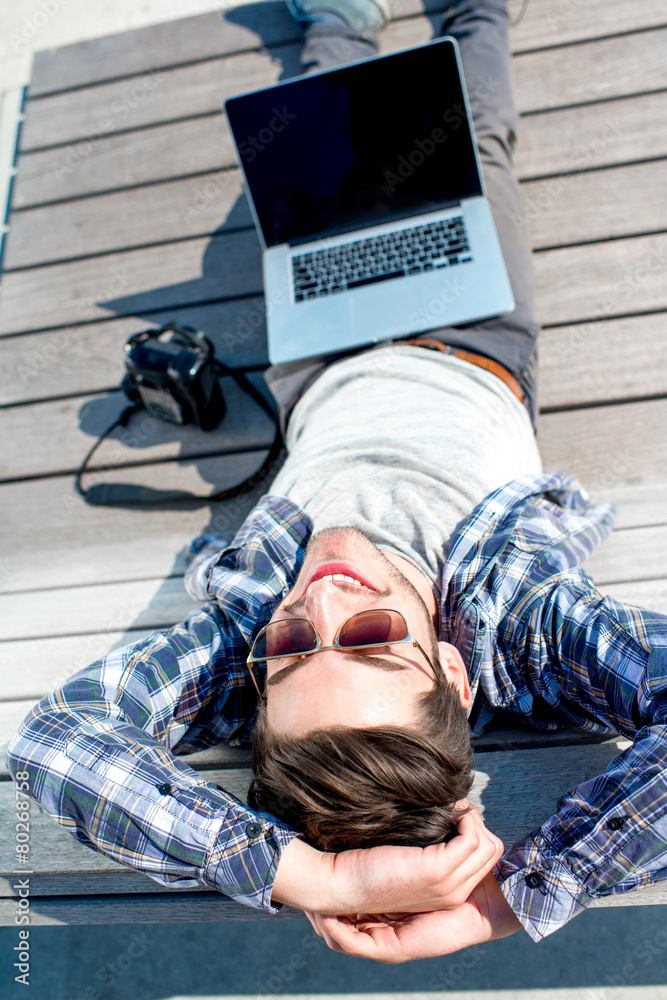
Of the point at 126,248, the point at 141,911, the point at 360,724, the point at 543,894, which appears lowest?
the point at 141,911

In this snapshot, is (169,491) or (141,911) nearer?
(141,911)

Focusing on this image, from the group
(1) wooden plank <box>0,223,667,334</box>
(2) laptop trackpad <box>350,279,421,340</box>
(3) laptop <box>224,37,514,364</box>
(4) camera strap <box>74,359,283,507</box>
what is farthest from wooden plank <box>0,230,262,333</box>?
(2) laptop trackpad <box>350,279,421,340</box>

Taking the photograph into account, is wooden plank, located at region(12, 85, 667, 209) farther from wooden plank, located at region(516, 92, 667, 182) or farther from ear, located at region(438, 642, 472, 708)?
ear, located at region(438, 642, 472, 708)

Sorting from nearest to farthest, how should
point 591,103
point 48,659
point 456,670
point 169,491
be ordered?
point 456,670
point 48,659
point 169,491
point 591,103

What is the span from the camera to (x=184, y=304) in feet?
6.75

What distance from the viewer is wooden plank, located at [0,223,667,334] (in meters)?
1.81

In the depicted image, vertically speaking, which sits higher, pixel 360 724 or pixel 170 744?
pixel 360 724

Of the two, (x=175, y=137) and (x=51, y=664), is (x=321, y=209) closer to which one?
(x=175, y=137)

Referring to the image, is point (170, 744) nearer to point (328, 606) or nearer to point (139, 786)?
point (139, 786)

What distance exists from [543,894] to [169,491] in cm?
134

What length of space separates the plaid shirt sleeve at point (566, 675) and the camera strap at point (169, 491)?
0.70 meters

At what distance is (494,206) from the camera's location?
1.78 metres

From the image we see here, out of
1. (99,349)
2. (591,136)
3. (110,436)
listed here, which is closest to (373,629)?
(110,436)

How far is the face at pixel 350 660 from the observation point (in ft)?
3.39
